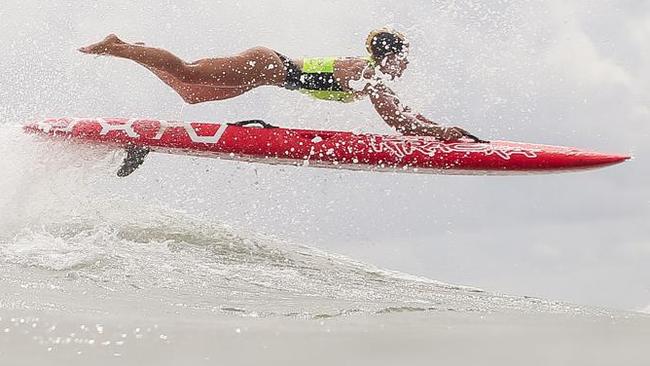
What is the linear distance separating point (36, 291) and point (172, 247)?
2.61m

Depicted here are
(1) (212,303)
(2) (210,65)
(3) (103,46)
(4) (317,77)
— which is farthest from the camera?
(4) (317,77)

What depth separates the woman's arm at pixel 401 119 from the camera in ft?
23.2

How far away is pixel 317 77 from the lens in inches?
283

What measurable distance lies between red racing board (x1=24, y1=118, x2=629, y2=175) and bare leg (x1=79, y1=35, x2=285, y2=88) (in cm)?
52

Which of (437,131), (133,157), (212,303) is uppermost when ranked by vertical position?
(437,131)

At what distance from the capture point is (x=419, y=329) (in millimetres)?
3051

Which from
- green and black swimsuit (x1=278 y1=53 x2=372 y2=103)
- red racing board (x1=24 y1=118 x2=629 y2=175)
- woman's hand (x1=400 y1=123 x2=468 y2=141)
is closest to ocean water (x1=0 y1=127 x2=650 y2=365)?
red racing board (x1=24 y1=118 x2=629 y2=175)

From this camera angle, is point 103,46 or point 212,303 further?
point 103,46

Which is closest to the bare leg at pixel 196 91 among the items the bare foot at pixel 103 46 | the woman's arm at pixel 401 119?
the bare foot at pixel 103 46

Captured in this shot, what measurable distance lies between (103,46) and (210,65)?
1001mm

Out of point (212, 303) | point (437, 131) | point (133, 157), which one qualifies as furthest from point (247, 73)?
point (212, 303)

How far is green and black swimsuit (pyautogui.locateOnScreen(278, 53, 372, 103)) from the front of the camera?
7.15 meters

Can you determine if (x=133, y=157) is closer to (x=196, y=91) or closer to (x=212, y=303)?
(x=196, y=91)

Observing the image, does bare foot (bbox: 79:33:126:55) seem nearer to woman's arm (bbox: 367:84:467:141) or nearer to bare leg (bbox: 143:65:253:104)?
bare leg (bbox: 143:65:253:104)
